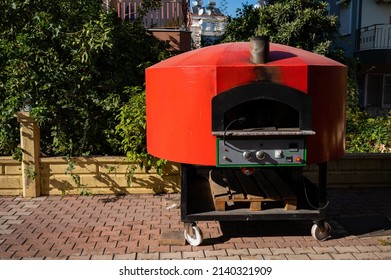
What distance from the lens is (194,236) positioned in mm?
4906

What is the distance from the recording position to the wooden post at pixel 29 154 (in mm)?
6781

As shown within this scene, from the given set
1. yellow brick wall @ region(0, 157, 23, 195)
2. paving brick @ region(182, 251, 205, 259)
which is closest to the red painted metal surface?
paving brick @ region(182, 251, 205, 259)

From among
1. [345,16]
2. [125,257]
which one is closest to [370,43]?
[345,16]

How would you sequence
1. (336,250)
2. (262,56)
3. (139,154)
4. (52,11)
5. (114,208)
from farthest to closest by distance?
(52,11)
(139,154)
(114,208)
(336,250)
(262,56)

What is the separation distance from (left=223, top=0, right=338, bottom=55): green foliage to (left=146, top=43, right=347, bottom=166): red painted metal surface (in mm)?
6808

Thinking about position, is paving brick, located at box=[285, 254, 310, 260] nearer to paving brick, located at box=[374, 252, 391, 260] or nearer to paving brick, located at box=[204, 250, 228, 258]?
paving brick, located at box=[204, 250, 228, 258]

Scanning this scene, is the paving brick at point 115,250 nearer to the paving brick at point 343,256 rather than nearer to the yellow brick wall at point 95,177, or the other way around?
the yellow brick wall at point 95,177

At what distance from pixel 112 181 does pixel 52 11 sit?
3.52 m

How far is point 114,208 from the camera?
636 centimetres

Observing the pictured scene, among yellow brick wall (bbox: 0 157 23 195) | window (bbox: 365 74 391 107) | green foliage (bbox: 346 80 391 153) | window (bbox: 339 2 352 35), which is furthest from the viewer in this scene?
window (bbox: 365 74 391 107)

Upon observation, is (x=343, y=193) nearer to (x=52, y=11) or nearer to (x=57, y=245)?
(x=57, y=245)

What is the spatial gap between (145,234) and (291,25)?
26.0 ft

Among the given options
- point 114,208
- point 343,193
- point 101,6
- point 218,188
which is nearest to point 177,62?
point 218,188

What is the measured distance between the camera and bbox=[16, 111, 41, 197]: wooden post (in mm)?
6781
